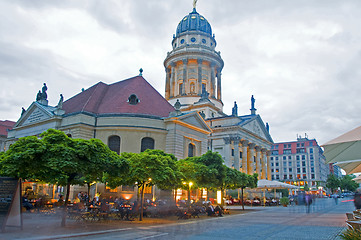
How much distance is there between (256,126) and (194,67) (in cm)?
1908

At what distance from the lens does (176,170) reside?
23.7 metres

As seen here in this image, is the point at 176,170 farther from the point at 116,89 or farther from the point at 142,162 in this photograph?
the point at 116,89

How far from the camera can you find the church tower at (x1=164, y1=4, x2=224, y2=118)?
66.6 metres

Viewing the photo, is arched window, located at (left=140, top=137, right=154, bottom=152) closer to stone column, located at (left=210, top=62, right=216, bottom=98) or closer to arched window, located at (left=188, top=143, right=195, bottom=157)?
arched window, located at (left=188, top=143, right=195, bottom=157)

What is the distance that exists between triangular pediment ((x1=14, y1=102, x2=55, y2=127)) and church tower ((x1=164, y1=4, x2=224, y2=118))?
30.7 meters

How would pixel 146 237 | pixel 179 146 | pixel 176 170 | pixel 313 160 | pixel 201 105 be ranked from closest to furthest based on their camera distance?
pixel 146 237 → pixel 176 170 → pixel 179 146 → pixel 201 105 → pixel 313 160

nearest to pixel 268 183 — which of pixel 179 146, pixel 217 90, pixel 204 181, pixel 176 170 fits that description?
pixel 179 146

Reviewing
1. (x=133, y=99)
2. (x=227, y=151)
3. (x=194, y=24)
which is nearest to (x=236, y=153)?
(x=227, y=151)

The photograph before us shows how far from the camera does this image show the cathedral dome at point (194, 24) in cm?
7175

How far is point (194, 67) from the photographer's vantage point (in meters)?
69.1

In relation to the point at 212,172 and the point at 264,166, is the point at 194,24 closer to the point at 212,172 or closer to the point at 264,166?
the point at 264,166

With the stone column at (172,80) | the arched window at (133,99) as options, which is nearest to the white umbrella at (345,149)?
the arched window at (133,99)

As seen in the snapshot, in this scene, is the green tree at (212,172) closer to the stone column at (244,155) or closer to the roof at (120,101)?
the roof at (120,101)

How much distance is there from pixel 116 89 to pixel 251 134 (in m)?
32.7
